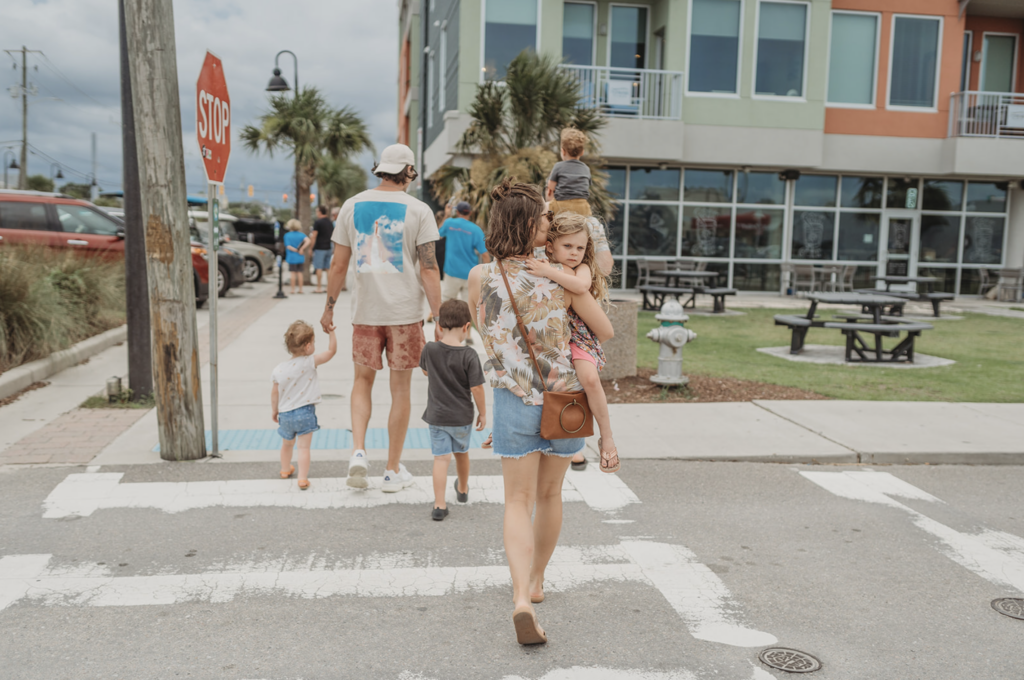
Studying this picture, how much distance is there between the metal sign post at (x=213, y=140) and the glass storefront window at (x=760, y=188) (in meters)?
18.4

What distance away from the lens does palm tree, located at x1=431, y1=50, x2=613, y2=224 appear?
14750 millimetres

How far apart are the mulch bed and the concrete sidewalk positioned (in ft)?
1.22

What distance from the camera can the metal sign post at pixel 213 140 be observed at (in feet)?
19.8

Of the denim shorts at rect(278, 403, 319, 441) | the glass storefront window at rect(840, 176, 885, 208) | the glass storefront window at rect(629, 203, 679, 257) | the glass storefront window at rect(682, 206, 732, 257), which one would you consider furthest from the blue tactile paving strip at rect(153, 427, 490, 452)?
the glass storefront window at rect(840, 176, 885, 208)

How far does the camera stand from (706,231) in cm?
2278

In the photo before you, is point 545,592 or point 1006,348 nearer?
point 545,592

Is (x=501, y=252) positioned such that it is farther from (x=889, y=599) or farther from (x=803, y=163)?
(x=803, y=163)

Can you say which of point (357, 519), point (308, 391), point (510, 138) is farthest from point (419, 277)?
point (510, 138)

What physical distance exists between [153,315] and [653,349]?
7.40 meters

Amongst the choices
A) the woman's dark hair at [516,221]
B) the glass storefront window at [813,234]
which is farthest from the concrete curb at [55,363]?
the glass storefront window at [813,234]

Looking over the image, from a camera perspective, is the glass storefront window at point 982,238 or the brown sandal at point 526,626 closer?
the brown sandal at point 526,626

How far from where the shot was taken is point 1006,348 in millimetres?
13227

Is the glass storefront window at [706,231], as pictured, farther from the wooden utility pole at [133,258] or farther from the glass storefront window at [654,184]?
the wooden utility pole at [133,258]

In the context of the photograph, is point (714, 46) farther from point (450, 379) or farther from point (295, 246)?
point (450, 379)
